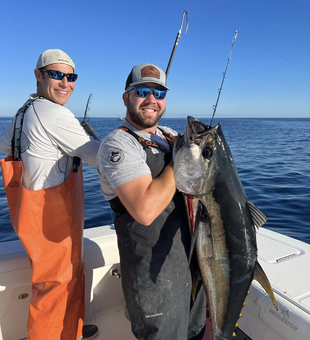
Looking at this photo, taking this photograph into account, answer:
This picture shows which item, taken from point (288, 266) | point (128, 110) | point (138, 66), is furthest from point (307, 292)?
point (138, 66)

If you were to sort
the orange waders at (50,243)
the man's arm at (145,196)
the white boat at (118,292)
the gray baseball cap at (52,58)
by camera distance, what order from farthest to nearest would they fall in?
the gray baseball cap at (52,58) < the white boat at (118,292) < the orange waders at (50,243) < the man's arm at (145,196)

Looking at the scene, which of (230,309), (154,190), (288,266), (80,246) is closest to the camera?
(154,190)

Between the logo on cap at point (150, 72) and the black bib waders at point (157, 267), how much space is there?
0.51 meters

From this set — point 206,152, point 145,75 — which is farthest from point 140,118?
point 206,152

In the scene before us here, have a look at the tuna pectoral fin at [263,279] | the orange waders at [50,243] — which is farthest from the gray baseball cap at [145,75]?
the tuna pectoral fin at [263,279]

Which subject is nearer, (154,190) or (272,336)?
(154,190)

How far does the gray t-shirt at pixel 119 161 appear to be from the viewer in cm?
201

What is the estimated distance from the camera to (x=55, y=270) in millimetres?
2438

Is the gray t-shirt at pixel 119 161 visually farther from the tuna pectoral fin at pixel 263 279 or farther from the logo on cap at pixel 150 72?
the tuna pectoral fin at pixel 263 279

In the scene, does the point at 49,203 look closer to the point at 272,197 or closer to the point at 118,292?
the point at 118,292

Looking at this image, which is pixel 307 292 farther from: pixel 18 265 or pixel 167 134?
pixel 18 265

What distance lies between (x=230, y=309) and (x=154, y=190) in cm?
109

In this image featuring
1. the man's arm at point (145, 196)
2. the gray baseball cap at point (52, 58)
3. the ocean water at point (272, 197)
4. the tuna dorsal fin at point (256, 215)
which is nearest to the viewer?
the man's arm at point (145, 196)

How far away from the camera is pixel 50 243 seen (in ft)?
7.87
